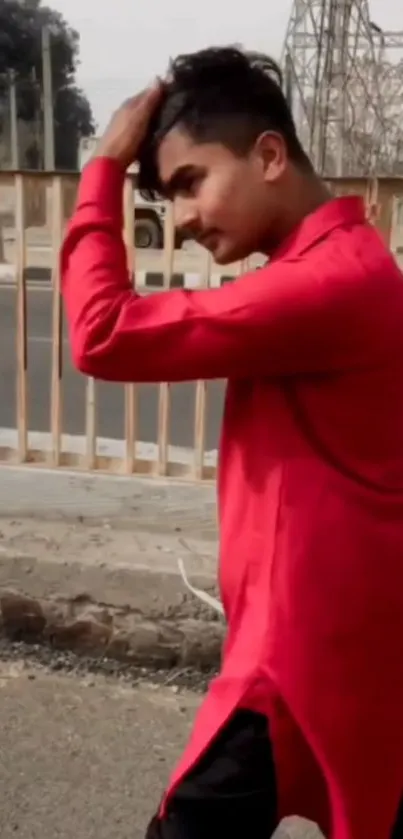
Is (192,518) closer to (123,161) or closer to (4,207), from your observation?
(4,207)

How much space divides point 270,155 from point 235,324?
0.24 m

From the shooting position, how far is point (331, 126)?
10.8 m

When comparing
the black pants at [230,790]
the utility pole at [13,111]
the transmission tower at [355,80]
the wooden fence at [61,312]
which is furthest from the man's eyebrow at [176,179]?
the utility pole at [13,111]

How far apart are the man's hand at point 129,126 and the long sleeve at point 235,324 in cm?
20

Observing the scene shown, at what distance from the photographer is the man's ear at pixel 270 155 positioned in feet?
4.89

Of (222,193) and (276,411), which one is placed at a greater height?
(222,193)

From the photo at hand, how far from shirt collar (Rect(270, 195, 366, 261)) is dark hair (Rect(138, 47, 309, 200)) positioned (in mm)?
81

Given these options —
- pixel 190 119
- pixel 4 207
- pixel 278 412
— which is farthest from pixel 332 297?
pixel 4 207

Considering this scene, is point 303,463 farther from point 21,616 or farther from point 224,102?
point 21,616

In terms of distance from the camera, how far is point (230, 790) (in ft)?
5.14

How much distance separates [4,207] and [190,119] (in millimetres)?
2135

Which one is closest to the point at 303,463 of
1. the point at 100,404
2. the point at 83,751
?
the point at 83,751

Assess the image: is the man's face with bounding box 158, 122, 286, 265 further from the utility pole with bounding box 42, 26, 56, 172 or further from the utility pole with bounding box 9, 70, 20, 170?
the utility pole with bounding box 9, 70, 20, 170

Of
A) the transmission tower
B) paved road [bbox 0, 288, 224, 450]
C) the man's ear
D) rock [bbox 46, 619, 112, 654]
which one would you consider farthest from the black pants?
the transmission tower
